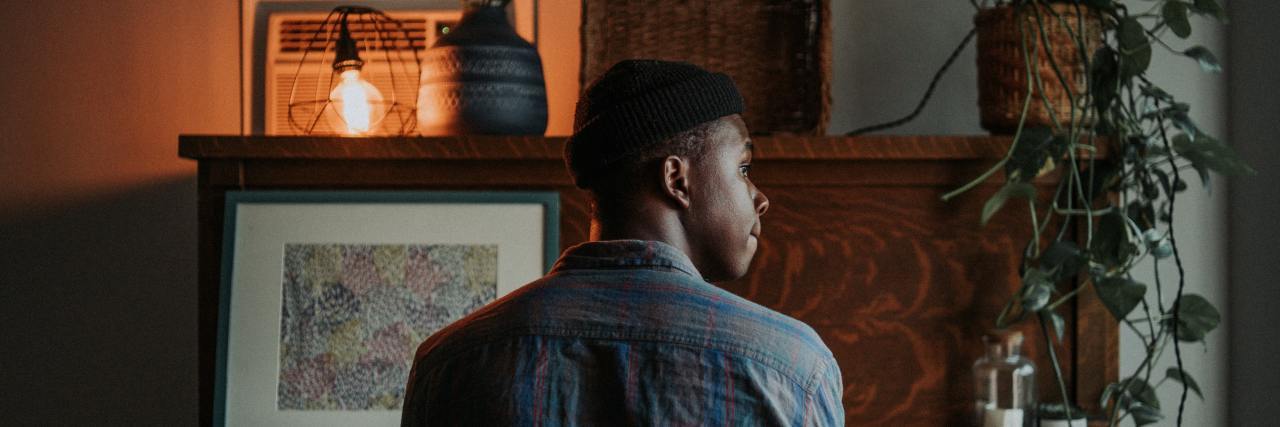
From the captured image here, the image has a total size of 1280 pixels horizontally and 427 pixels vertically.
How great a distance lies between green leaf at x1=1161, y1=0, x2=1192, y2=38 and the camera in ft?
6.08

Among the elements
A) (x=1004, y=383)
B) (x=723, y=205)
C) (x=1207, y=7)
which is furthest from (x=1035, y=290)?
(x=723, y=205)

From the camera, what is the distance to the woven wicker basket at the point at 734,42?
210 cm

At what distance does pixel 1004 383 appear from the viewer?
189cm

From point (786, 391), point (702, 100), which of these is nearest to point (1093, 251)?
point (702, 100)

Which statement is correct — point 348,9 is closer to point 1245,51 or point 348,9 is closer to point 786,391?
point 786,391

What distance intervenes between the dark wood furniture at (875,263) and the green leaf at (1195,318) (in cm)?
13

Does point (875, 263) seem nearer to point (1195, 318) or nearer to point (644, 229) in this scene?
point (1195, 318)

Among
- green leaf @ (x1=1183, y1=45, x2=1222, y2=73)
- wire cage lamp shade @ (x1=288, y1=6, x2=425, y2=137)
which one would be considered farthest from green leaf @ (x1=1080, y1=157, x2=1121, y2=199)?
wire cage lamp shade @ (x1=288, y1=6, x2=425, y2=137)

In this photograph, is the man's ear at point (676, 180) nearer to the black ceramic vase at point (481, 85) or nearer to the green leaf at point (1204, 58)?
the black ceramic vase at point (481, 85)

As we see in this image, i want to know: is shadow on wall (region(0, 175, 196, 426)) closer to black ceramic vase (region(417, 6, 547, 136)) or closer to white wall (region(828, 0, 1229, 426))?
black ceramic vase (region(417, 6, 547, 136))

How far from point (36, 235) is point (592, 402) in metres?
1.79

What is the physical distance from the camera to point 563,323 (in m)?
0.97

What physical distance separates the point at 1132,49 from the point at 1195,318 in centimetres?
45

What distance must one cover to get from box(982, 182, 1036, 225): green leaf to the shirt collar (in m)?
0.90
